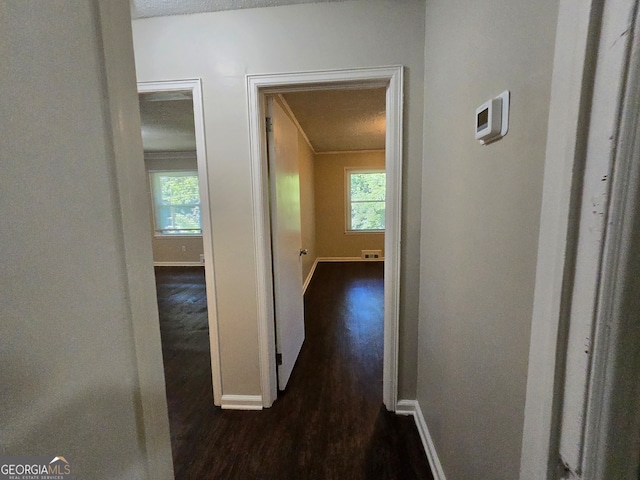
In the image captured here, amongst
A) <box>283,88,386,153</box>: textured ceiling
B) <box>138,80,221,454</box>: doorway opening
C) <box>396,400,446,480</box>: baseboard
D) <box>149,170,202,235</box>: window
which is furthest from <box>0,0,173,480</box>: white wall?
<box>149,170,202,235</box>: window

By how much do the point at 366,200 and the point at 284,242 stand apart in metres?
4.23

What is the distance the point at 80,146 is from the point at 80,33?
19 cm

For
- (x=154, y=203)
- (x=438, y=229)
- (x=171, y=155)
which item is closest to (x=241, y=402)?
(x=438, y=229)

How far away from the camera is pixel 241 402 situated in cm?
184

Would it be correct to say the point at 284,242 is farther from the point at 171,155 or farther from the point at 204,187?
the point at 171,155

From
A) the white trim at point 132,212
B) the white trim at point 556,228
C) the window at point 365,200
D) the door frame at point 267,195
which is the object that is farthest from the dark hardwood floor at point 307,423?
the window at point 365,200

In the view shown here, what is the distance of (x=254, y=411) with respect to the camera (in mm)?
1813

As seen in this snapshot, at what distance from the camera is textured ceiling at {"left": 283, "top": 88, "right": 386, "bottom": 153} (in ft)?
8.74

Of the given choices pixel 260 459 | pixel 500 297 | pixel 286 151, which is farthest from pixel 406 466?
pixel 286 151

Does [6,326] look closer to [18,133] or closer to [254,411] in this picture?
[18,133]

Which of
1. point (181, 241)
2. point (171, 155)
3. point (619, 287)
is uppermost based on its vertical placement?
point (171, 155)

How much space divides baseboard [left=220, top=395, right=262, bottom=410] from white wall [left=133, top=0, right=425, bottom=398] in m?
0.47

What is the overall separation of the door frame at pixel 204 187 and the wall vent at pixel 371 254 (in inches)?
183

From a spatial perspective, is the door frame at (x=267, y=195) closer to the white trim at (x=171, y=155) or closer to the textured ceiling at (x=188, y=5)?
the textured ceiling at (x=188, y=5)
